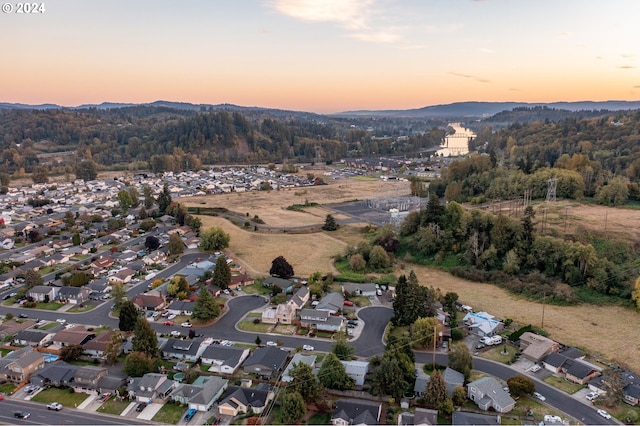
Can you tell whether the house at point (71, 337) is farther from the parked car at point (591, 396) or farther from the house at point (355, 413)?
the parked car at point (591, 396)

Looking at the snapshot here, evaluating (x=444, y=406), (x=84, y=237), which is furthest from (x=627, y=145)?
(x=84, y=237)

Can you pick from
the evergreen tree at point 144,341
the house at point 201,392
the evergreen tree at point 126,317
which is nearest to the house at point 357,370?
the house at point 201,392

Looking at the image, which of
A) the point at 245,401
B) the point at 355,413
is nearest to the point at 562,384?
the point at 355,413

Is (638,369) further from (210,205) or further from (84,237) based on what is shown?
(210,205)

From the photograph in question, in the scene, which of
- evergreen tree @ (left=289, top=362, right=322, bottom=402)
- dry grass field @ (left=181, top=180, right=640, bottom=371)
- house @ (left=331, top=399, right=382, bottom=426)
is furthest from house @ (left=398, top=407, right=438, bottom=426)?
dry grass field @ (left=181, top=180, right=640, bottom=371)

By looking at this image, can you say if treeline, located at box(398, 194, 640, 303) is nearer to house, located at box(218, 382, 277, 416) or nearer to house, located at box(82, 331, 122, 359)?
house, located at box(218, 382, 277, 416)

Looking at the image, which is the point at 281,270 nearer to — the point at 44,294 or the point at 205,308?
the point at 205,308
